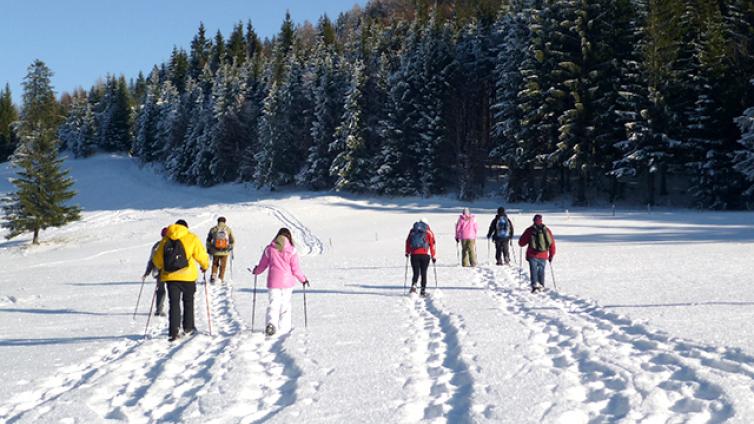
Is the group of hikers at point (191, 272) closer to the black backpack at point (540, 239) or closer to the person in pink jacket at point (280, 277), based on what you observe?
the person in pink jacket at point (280, 277)

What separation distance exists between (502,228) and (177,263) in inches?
430

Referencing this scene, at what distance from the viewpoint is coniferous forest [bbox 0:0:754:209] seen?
1400 inches

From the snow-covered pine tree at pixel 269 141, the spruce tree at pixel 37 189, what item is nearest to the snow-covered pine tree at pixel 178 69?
the snow-covered pine tree at pixel 269 141

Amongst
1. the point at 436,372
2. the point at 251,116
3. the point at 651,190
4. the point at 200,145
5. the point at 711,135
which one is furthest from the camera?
the point at 200,145

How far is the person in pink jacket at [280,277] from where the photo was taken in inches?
359

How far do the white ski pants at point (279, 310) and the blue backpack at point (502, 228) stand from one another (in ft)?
31.4

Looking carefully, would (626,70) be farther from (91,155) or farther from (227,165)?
(91,155)

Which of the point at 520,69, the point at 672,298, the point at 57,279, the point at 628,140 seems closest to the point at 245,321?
the point at 672,298

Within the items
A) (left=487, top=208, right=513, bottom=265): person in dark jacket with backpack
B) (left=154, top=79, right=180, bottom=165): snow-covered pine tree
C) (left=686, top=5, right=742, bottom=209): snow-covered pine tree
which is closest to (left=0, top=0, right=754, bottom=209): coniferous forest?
(left=686, top=5, right=742, bottom=209): snow-covered pine tree

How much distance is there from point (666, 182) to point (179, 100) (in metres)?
55.4

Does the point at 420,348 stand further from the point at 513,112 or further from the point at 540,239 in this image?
the point at 513,112

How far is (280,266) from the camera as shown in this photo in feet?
30.2

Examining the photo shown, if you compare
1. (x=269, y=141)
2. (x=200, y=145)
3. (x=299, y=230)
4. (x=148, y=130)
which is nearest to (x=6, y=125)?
(x=148, y=130)

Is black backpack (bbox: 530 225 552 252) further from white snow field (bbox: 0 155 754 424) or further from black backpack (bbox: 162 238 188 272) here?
black backpack (bbox: 162 238 188 272)
